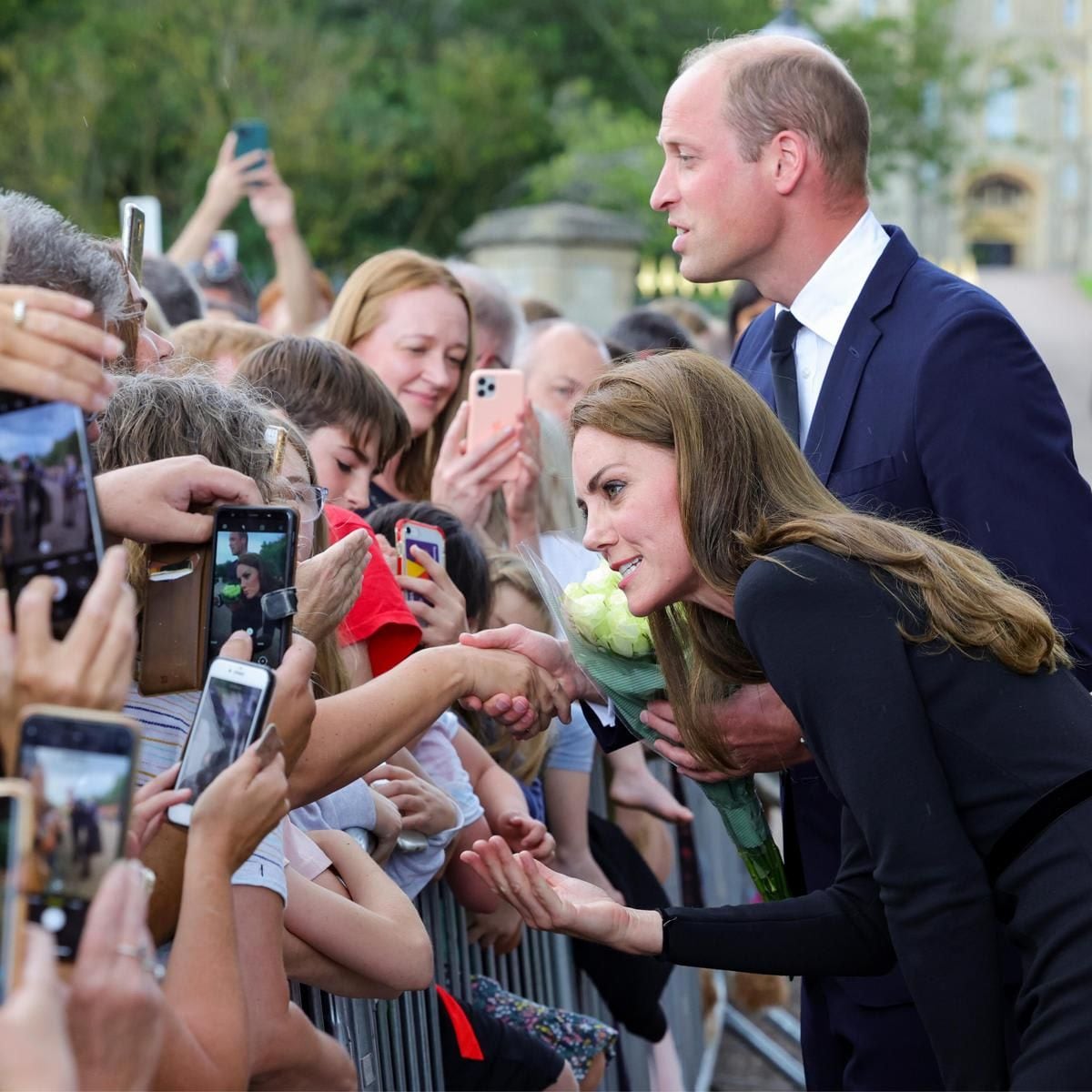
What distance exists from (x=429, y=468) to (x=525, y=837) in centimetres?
172

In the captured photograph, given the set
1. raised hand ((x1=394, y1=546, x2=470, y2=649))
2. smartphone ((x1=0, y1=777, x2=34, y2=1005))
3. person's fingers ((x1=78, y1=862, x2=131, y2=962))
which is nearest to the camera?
smartphone ((x1=0, y1=777, x2=34, y2=1005))

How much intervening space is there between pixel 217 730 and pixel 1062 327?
41.0 meters

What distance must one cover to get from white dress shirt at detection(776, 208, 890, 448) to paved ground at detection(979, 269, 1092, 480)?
5.74 meters

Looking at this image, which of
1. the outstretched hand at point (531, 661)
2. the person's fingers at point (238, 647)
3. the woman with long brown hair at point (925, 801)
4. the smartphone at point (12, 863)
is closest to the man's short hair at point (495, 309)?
the outstretched hand at point (531, 661)

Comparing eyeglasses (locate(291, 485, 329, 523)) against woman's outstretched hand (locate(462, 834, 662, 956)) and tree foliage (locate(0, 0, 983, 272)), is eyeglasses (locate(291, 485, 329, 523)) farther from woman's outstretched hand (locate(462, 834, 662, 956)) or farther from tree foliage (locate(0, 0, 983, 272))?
tree foliage (locate(0, 0, 983, 272))

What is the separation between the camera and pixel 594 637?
3.17 metres

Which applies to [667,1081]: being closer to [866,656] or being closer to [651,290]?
[866,656]

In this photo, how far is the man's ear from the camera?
3.49 m

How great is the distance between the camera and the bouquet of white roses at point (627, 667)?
10.3 feet

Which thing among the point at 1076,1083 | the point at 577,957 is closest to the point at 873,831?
the point at 1076,1083

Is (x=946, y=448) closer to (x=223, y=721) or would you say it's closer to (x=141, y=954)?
(x=223, y=721)

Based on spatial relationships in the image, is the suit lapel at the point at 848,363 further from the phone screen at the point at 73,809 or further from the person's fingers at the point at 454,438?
the phone screen at the point at 73,809

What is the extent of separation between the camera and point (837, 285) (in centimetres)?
345

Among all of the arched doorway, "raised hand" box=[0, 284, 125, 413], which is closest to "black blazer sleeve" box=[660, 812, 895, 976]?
"raised hand" box=[0, 284, 125, 413]
